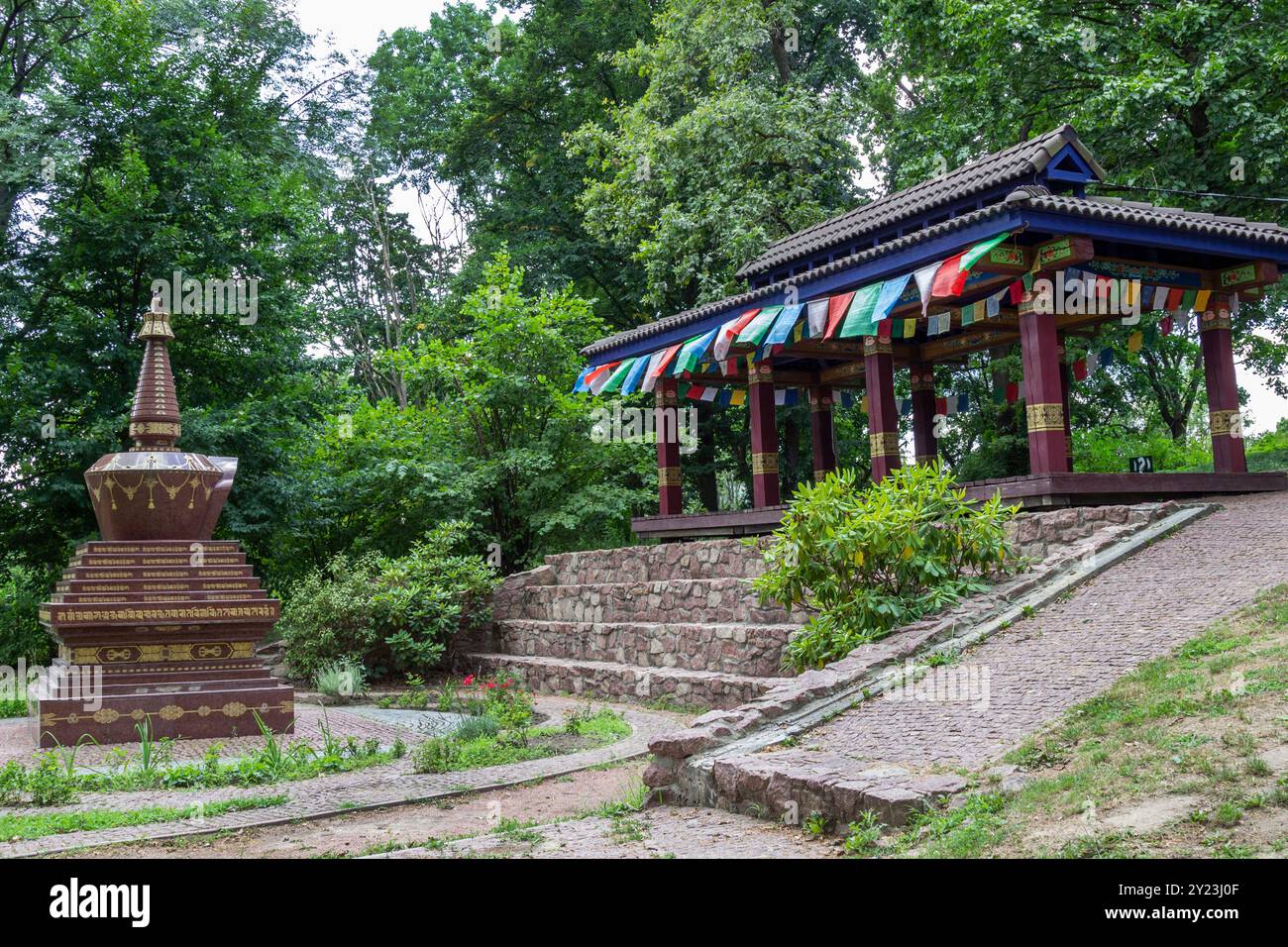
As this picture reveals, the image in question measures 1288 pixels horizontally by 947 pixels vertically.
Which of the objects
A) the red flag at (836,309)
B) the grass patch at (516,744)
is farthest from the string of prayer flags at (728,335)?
the grass patch at (516,744)

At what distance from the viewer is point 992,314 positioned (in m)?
14.0

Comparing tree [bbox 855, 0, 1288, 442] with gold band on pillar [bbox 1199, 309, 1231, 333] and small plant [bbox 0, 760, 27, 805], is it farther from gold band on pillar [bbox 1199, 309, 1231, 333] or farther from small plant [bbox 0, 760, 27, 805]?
small plant [bbox 0, 760, 27, 805]

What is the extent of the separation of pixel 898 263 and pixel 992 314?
1.56m

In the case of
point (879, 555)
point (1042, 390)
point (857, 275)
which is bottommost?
point (879, 555)

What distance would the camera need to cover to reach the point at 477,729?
33.2ft

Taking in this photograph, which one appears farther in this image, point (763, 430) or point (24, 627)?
point (24, 627)

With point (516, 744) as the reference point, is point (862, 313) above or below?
above

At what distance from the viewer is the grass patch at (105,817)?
6770mm

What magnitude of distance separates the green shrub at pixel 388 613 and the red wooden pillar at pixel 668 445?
3.62m

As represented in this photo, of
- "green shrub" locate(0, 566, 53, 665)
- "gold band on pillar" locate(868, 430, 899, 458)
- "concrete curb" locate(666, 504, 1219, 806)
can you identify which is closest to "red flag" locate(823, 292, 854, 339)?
"gold band on pillar" locate(868, 430, 899, 458)

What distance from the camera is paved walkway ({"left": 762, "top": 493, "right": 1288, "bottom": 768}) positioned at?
659 centimetres

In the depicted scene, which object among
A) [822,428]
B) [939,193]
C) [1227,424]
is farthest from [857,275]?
[822,428]

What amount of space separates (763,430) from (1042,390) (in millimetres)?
5718

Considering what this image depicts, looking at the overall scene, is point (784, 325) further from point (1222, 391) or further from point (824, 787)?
point (824, 787)
